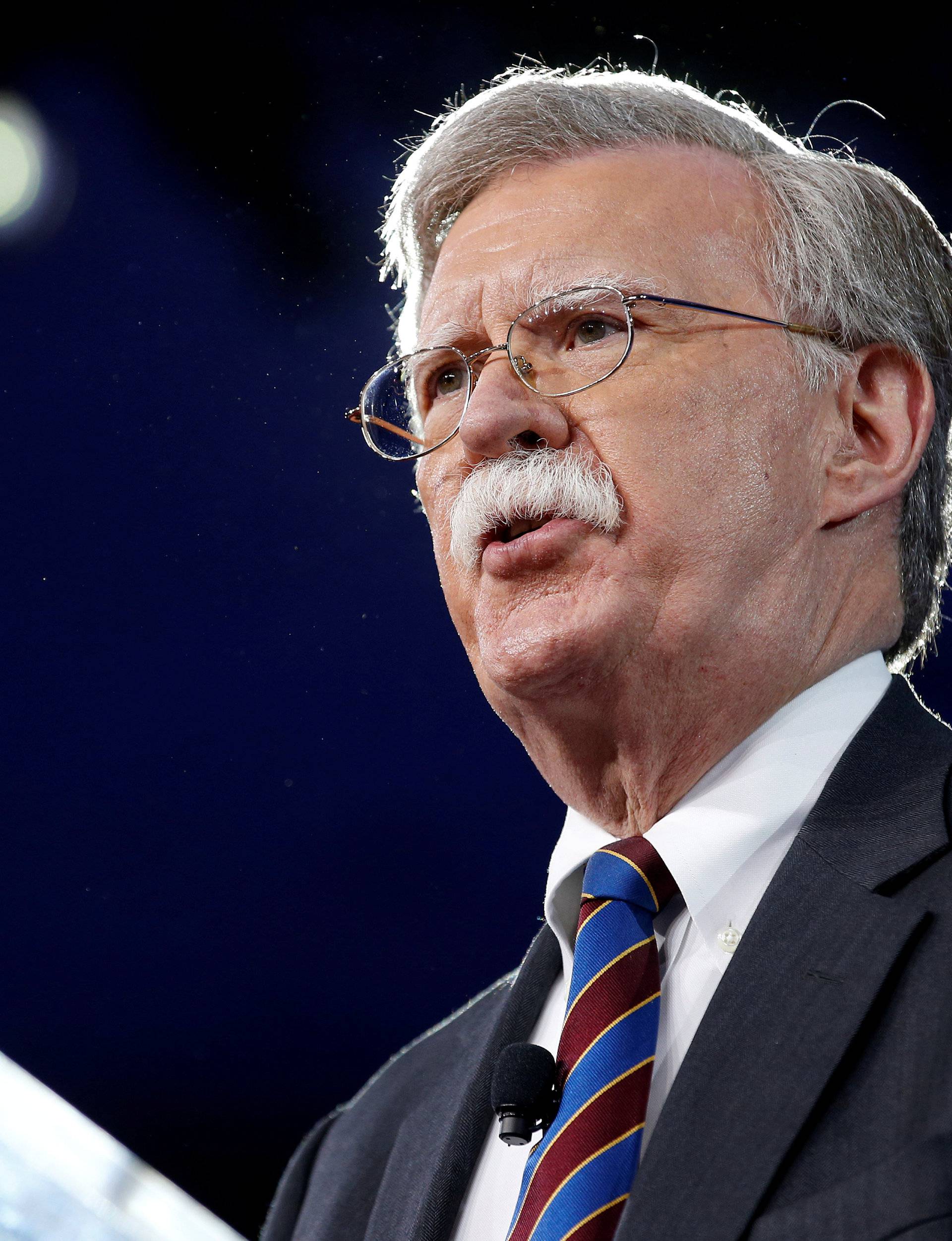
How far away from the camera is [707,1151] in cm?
118

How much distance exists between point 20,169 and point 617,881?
7.12 ft

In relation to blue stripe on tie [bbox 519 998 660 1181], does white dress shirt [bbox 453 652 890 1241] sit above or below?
above

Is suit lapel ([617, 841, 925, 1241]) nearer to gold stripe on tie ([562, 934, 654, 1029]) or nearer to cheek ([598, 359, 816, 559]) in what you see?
gold stripe on tie ([562, 934, 654, 1029])

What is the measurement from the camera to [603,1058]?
139 cm

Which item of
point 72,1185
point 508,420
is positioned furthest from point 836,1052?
point 72,1185

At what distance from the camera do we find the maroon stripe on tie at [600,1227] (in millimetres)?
1243

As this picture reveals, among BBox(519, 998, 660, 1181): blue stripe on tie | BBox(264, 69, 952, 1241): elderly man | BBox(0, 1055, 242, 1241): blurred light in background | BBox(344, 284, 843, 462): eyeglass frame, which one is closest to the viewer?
BBox(264, 69, 952, 1241): elderly man

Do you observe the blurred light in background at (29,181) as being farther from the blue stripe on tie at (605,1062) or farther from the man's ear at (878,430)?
the blue stripe on tie at (605,1062)

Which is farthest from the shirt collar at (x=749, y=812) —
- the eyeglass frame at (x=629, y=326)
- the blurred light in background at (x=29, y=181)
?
the blurred light in background at (x=29, y=181)

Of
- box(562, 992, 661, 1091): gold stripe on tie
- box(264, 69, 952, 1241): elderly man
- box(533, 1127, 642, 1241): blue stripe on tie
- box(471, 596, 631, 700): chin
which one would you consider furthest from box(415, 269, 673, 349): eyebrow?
box(533, 1127, 642, 1241): blue stripe on tie

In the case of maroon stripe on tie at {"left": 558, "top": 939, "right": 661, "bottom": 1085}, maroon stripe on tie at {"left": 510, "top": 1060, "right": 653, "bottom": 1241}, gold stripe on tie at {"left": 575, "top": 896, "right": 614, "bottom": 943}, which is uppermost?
gold stripe on tie at {"left": 575, "top": 896, "right": 614, "bottom": 943}

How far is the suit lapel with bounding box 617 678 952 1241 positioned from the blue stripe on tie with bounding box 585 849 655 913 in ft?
0.71

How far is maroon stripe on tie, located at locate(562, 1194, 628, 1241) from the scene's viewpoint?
4.08 feet

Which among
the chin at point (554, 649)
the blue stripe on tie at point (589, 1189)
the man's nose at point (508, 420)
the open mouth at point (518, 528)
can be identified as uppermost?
the man's nose at point (508, 420)
